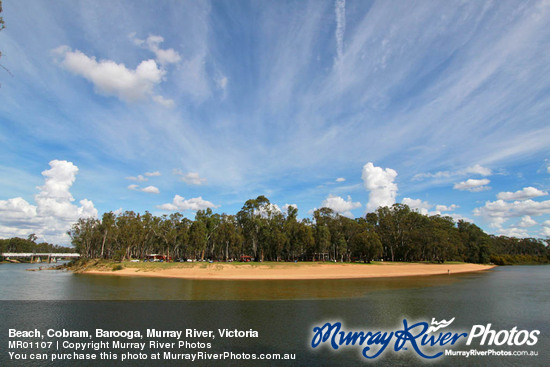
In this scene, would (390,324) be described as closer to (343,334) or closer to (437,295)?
(343,334)

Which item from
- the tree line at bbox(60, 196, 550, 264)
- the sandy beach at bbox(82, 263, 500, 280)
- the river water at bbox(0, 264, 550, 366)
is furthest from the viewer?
the tree line at bbox(60, 196, 550, 264)

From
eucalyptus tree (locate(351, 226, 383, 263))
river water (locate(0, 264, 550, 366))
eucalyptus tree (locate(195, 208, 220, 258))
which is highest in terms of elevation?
eucalyptus tree (locate(195, 208, 220, 258))

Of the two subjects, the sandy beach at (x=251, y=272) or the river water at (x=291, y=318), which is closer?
the river water at (x=291, y=318)

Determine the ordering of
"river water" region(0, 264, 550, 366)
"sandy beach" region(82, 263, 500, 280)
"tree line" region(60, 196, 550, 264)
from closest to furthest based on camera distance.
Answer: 1. "river water" region(0, 264, 550, 366)
2. "sandy beach" region(82, 263, 500, 280)
3. "tree line" region(60, 196, 550, 264)

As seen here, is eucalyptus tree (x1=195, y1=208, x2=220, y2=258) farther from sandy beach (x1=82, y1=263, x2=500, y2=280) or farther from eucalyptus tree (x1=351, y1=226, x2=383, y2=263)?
eucalyptus tree (x1=351, y1=226, x2=383, y2=263)

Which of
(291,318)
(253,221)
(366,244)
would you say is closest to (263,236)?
(253,221)

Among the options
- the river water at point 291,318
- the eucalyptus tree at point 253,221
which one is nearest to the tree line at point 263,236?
the eucalyptus tree at point 253,221

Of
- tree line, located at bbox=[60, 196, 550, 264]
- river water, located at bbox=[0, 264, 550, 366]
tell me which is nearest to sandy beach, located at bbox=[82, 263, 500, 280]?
tree line, located at bbox=[60, 196, 550, 264]

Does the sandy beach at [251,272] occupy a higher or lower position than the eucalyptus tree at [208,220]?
lower

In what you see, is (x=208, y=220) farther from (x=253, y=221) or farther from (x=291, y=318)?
(x=291, y=318)

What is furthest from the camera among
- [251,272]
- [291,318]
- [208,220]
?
[208,220]

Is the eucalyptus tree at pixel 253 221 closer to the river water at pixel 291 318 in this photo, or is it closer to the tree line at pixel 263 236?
the tree line at pixel 263 236

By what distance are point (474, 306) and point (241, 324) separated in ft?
85.6

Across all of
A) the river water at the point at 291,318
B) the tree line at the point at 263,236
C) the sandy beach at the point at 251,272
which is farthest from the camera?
the tree line at the point at 263,236
